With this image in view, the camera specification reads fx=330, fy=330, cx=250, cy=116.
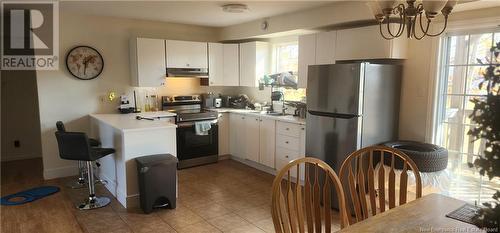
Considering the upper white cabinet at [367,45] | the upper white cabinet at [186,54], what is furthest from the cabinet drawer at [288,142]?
the upper white cabinet at [186,54]

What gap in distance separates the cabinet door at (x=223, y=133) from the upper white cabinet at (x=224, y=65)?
60 centimetres

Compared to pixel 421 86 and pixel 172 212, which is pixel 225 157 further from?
pixel 421 86

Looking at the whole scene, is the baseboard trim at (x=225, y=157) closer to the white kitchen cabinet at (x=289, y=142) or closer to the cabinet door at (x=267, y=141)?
the cabinet door at (x=267, y=141)

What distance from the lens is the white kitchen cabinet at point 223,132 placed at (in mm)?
5279

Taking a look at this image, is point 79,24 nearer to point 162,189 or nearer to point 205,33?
point 205,33

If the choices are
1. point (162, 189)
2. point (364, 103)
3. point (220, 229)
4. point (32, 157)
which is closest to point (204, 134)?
point (162, 189)

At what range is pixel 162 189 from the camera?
11.1 feet

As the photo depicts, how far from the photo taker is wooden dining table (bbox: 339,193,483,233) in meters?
1.43

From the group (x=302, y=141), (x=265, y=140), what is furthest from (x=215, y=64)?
(x=302, y=141)

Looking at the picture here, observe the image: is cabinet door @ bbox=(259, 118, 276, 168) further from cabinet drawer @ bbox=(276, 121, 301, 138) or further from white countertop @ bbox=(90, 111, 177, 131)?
white countertop @ bbox=(90, 111, 177, 131)

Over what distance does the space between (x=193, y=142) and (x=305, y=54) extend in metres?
2.09

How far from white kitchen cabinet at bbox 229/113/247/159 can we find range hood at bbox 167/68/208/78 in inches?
31.8

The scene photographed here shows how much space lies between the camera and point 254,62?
17.0 feet

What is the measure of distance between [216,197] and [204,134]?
1432mm
